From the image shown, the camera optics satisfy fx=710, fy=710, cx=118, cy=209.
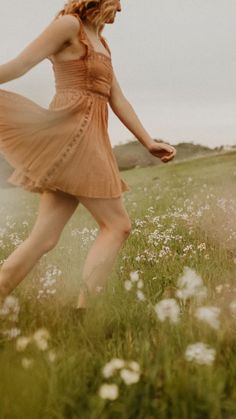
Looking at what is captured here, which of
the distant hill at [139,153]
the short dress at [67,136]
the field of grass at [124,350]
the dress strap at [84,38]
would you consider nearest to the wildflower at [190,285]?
the field of grass at [124,350]

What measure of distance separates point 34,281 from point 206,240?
108 inches

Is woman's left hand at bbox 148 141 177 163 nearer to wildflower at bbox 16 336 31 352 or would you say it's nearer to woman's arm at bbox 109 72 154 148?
woman's arm at bbox 109 72 154 148

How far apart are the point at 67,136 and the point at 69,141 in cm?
4

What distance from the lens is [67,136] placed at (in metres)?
5.06

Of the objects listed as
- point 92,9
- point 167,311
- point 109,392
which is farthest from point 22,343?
point 92,9

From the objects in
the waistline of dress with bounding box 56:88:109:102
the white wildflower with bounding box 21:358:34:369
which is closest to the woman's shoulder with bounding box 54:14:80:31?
the waistline of dress with bounding box 56:88:109:102

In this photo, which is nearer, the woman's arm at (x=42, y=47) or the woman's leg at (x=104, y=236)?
the woman's arm at (x=42, y=47)

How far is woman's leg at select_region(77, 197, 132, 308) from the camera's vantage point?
5.11 meters

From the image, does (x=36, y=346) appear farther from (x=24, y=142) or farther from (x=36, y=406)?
(x=24, y=142)

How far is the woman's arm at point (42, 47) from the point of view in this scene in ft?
16.3

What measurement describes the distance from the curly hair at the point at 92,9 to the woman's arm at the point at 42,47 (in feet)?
0.53

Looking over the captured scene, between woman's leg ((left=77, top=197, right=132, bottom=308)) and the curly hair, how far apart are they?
4.38 ft

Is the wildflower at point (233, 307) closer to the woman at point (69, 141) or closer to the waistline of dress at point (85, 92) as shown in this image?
the woman at point (69, 141)

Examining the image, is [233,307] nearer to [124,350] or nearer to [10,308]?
[124,350]
